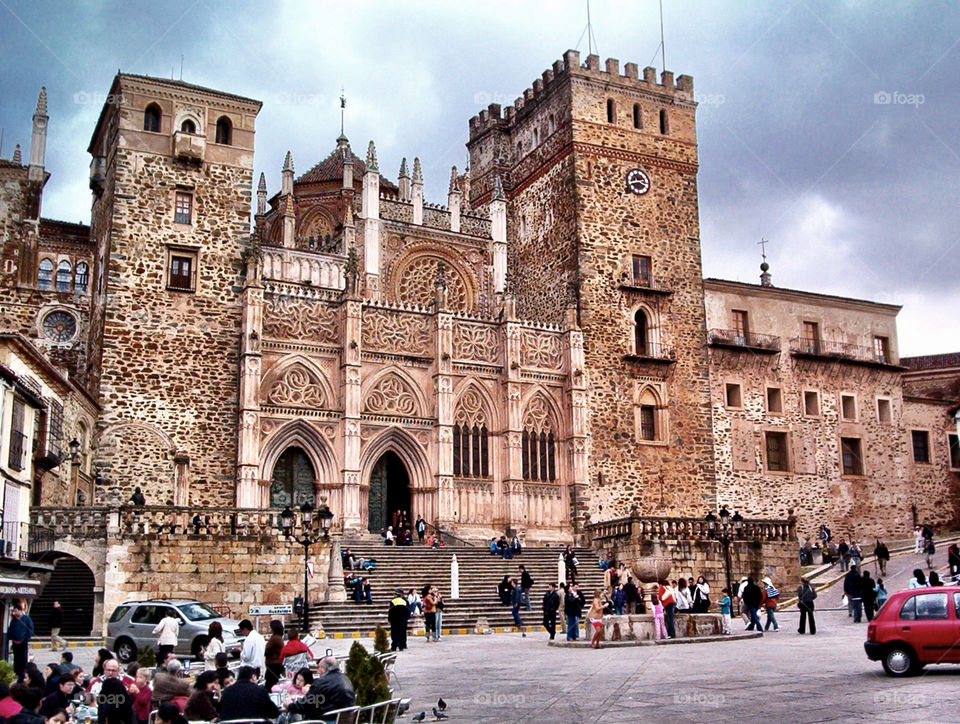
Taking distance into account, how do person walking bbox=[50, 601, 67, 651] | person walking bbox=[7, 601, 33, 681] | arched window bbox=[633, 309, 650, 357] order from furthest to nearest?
arched window bbox=[633, 309, 650, 357] < person walking bbox=[50, 601, 67, 651] < person walking bbox=[7, 601, 33, 681]

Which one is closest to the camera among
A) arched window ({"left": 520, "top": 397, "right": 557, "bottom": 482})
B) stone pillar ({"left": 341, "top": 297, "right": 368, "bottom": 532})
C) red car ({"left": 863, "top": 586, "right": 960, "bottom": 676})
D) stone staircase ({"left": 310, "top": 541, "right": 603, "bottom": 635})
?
red car ({"left": 863, "top": 586, "right": 960, "bottom": 676})

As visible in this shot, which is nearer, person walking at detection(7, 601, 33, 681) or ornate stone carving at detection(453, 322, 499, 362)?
person walking at detection(7, 601, 33, 681)

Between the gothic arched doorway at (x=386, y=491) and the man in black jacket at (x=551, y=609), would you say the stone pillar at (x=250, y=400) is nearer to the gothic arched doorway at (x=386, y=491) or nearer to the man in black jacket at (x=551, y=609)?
the gothic arched doorway at (x=386, y=491)

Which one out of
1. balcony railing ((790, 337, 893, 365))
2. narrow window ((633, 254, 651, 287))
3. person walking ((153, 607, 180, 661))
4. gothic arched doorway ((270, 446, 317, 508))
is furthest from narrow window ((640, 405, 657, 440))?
person walking ((153, 607, 180, 661))

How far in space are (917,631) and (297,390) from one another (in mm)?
24183

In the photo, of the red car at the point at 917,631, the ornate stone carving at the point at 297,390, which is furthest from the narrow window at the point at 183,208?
the red car at the point at 917,631

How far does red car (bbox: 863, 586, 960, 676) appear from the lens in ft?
49.6

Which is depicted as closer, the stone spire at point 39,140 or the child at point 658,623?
the child at point 658,623

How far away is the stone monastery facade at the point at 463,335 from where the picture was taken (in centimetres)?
3519

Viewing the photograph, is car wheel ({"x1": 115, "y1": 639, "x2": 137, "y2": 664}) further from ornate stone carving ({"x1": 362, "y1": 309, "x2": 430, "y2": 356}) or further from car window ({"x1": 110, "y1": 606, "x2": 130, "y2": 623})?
ornate stone carving ({"x1": 362, "y1": 309, "x2": 430, "y2": 356})

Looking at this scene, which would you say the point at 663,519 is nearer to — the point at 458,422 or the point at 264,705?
the point at 458,422

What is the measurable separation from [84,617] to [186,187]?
1427 cm

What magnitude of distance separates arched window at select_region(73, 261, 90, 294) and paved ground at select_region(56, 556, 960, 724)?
18414 mm

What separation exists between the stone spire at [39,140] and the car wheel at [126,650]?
23370mm
